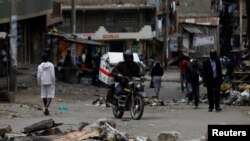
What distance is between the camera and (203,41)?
7769 centimetres

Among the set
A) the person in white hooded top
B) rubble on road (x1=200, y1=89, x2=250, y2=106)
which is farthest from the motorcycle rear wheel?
rubble on road (x1=200, y1=89, x2=250, y2=106)

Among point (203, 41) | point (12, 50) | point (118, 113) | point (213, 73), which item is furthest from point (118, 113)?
point (203, 41)

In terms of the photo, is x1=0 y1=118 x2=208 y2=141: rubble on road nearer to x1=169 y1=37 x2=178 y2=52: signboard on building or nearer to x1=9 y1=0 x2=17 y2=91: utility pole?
x1=9 y1=0 x2=17 y2=91: utility pole

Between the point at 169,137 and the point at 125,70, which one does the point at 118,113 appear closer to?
the point at 125,70

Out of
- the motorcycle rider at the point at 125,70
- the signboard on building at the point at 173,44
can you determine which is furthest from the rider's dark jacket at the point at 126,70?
the signboard on building at the point at 173,44

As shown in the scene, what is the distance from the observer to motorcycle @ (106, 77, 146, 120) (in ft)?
56.1

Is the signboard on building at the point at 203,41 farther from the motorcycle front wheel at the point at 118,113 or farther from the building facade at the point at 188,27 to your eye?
the motorcycle front wheel at the point at 118,113

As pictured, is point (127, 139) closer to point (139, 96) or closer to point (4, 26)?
point (139, 96)

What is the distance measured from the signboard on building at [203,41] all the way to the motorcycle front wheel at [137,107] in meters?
59.1

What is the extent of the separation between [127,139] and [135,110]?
522cm

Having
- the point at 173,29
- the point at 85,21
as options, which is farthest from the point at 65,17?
the point at 173,29

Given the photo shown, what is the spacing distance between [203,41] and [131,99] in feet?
200

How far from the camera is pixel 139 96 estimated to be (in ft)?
56.1

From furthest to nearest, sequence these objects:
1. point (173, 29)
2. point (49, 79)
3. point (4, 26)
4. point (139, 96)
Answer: point (173, 29) → point (4, 26) → point (49, 79) → point (139, 96)
